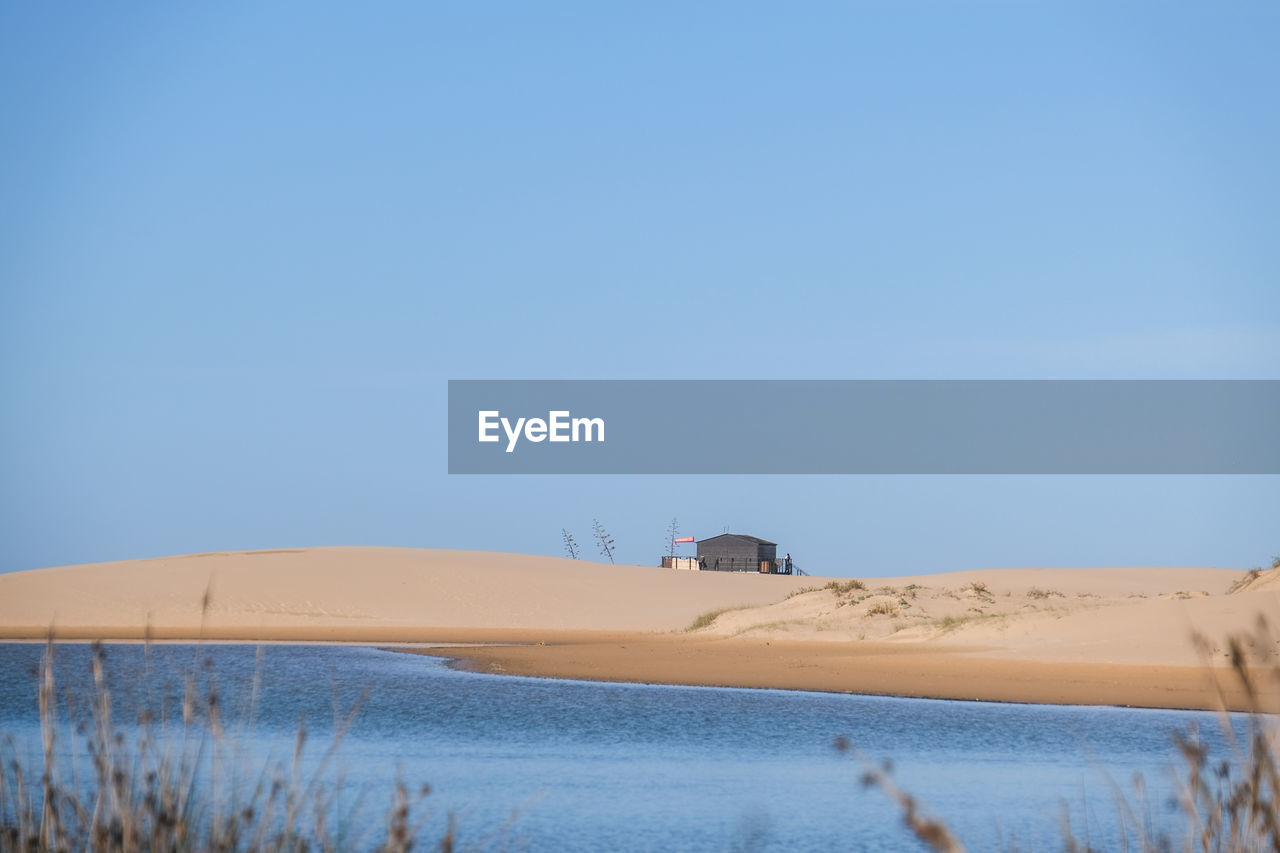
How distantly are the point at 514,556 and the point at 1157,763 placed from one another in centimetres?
6017

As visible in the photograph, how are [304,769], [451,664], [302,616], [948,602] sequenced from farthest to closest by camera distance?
[302,616] < [948,602] < [451,664] < [304,769]

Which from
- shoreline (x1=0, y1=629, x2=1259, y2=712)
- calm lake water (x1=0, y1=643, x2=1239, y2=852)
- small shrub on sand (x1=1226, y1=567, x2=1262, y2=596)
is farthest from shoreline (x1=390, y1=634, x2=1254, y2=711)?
small shrub on sand (x1=1226, y1=567, x2=1262, y2=596)

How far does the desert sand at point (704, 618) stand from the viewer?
23766 mm

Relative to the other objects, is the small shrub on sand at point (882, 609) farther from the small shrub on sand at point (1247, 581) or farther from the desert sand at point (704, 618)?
the small shrub on sand at point (1247, 581)

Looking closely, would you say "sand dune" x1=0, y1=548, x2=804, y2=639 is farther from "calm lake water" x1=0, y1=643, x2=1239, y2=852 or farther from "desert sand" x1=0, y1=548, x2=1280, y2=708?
"calm lake water" x1=0, y1=643, x2=1239, y2=852

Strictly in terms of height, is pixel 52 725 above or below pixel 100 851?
above

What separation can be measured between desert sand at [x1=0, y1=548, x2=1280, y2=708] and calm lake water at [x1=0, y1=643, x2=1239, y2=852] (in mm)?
1725

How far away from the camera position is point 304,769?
12.8m

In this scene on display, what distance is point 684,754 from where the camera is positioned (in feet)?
49.8

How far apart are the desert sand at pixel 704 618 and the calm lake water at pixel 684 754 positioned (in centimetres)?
173

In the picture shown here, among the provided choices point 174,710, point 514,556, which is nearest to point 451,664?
point 174,710

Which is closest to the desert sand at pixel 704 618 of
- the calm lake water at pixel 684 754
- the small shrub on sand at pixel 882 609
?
the small shrub on sand at pixel 882 609

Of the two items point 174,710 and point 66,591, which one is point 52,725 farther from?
point 66,591

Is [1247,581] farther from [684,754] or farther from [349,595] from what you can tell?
[349,595]
